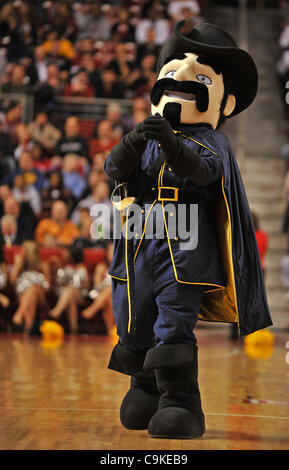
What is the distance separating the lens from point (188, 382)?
9.34 ft

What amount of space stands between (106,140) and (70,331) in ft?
10.0

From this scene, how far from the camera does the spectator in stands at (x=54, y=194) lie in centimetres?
868

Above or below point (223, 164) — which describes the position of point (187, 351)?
below

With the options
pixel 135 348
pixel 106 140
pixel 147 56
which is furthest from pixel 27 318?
pixel 147 56

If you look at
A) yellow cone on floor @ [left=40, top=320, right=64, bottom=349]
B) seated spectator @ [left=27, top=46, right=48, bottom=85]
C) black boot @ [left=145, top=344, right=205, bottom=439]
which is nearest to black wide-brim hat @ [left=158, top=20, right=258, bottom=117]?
black boot @ [left=145, top=344, right=205, bottom=439]

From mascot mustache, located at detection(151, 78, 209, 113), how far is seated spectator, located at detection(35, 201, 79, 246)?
16.7 ft

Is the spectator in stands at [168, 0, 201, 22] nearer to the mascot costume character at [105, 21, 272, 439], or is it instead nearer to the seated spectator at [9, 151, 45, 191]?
the seated spectator at [9, 151, 45, 191]

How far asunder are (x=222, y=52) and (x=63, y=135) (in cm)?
714

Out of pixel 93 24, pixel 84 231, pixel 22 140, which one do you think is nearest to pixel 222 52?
pixel 84 231

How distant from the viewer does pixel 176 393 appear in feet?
9.27

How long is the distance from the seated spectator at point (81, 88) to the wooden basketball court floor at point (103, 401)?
5.20 metres

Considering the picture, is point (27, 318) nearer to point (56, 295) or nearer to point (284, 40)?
point (56, 295)

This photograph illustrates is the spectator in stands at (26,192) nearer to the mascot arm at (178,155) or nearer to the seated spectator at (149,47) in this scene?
the seated spectator at (149,47)

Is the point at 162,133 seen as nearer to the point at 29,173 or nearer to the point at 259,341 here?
the point at 259,341
